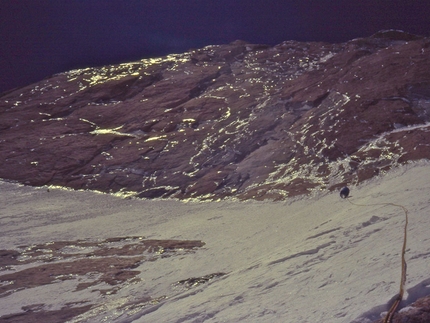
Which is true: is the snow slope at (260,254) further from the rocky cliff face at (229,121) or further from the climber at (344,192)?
the rocky cliff face at (229,121)

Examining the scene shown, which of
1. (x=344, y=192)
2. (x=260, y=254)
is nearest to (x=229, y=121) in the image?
(x=344, y=192)

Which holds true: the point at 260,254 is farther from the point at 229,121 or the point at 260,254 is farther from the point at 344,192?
the point at 229,121

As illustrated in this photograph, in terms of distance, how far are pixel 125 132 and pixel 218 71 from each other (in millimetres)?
1855

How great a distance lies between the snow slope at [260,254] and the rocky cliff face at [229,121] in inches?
19.7

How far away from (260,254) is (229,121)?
134 inches

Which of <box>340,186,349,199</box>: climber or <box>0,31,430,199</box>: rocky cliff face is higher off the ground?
<box>0,31,430,199</box>: rocky cliff face

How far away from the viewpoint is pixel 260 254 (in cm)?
403

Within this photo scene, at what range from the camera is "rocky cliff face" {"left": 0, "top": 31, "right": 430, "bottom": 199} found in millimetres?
5918

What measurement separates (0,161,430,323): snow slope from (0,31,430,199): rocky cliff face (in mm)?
500

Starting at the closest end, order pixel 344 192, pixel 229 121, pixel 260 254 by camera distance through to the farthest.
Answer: pixel 260 254
pixel 344 192
pixel 229 121

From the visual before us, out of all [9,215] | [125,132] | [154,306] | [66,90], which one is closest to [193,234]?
[154,306]

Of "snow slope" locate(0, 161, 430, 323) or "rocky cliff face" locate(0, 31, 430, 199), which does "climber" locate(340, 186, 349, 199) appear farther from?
"rocky cliff face" locate(0, 31, 430, 199)

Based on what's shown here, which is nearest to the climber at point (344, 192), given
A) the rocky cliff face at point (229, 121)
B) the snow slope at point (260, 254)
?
the snow slope at point (260, 254)

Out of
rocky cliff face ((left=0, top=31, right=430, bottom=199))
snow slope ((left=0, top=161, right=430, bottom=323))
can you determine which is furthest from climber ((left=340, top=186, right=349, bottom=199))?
rocky cliff face ((left=0, top=31, right=430, bottom=199))
